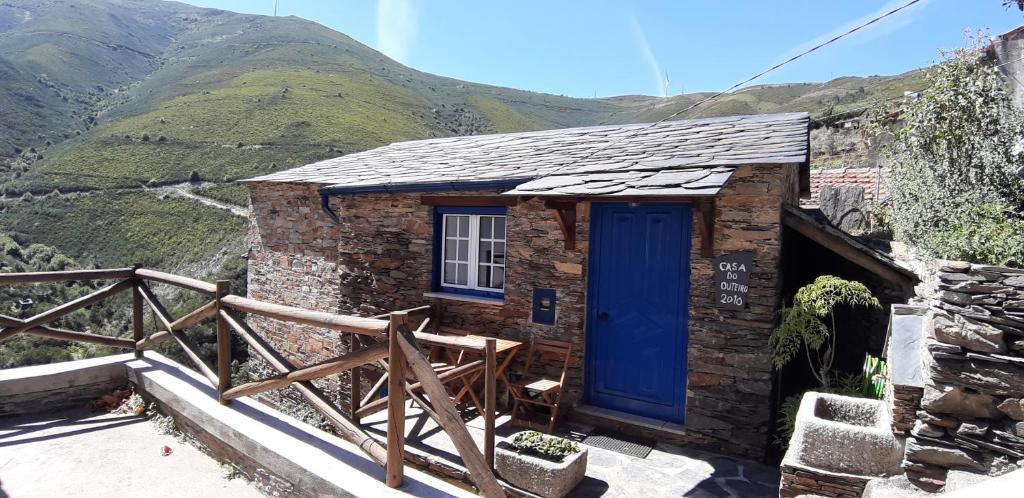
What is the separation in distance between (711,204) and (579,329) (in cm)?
202

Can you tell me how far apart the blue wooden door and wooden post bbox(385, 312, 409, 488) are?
3.51m

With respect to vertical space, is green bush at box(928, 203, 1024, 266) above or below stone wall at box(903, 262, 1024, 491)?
above

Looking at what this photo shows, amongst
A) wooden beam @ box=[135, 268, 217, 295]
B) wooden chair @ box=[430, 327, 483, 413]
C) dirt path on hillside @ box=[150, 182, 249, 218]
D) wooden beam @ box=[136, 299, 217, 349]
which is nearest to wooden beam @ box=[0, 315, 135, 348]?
wooden beam @ box=[136, 299, 217, 349]

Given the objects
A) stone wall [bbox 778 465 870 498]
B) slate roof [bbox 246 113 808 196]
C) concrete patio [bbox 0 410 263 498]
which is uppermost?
slate roof [bbox 246 113 808 196]

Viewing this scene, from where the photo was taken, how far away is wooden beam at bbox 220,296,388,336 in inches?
126

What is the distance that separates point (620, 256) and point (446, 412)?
353cm

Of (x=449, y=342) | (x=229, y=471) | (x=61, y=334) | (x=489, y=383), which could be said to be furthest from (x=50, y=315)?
(x=489, y=383)

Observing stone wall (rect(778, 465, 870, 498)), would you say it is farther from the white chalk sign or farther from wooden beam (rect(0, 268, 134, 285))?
wooden beam (rect(0, 268, 134, 285))

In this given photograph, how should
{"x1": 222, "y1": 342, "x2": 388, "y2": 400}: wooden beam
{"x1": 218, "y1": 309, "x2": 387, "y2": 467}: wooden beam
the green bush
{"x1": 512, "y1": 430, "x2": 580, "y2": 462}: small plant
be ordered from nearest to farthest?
1. {"x1": 222, "y1": 342, "x2": 388, "y2": 400}: wooden beam
2. {"x1": 218, "y1": 309, "x2": 387, "y2": 467}: wooden beam
3. the green bush
4. {"x1": 512, "y1": 430, "x2": 580, "y2": 462}: small plant

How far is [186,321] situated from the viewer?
4.96 meters

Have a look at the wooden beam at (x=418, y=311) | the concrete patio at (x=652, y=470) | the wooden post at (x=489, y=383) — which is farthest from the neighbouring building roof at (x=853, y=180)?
the wooden post at (x=489, y=383)

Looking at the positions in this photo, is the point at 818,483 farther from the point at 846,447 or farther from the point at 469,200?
the point at 469,200

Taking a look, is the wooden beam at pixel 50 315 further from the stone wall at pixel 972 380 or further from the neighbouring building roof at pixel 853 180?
the neighbouring building roof at pixel 853 180

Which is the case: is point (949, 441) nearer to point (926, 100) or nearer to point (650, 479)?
point (650, 479)
